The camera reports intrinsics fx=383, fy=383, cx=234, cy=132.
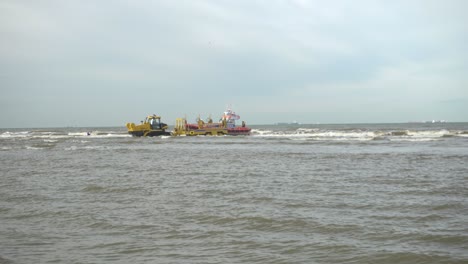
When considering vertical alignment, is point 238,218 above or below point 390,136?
below

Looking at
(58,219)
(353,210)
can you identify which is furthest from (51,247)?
(353,210)

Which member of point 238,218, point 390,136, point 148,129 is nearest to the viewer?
point 238,218

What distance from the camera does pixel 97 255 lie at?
5.10 meters

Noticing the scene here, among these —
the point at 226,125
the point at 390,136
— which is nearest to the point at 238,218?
A: the point at 390,136

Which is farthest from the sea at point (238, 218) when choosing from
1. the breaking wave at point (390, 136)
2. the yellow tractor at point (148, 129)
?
the yellow tractor at point (148, 129)

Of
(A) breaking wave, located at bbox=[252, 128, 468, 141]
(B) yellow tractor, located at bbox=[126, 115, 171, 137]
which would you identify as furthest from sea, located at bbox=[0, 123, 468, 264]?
(B) yellow tractor, located at bbox=[126, 115, 171, 137]

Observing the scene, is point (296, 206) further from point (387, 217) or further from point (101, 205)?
point (101, 205)

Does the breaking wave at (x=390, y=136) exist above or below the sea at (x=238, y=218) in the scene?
above

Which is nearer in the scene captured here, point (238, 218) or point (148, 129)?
point (238, 218)

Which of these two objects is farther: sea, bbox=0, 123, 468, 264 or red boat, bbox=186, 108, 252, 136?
red boat, bbox=186, 108, 252, 136

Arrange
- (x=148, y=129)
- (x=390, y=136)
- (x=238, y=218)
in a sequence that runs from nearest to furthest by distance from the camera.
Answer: (x=238, y=218), (x=390, y=136), (x=148, y=129)

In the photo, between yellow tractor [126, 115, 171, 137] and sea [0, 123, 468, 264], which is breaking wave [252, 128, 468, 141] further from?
sea [0, 123, 468, 264]

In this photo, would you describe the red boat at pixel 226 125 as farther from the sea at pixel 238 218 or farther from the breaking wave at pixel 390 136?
the sea at pixel 238 218

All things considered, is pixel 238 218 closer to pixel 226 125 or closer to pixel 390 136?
pixel 390 136
